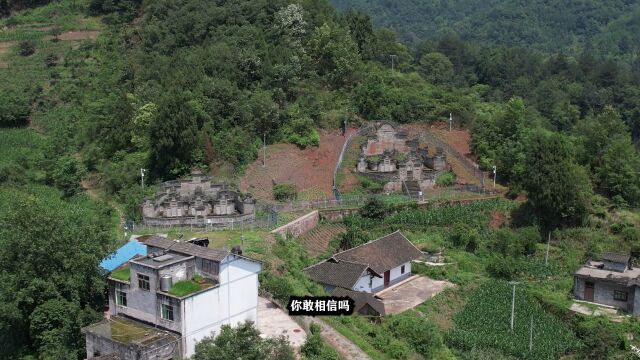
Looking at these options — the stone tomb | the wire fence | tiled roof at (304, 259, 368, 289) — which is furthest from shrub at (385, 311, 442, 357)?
the wire fence

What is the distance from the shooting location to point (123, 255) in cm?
2891

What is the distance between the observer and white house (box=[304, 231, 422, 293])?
34.4 meters

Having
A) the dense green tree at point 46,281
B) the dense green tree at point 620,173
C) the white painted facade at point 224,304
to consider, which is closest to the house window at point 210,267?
the white painted facade at point 224,304

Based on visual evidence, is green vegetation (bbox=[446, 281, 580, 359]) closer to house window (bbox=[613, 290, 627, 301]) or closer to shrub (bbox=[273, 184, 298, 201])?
house window (bbox=[613, 290, 627, 301])

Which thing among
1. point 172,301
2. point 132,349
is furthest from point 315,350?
point 132,349

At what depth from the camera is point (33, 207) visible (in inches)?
1032

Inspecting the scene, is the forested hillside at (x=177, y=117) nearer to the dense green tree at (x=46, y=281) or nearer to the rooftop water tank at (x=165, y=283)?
the dense green tree at (x=46, y=281)

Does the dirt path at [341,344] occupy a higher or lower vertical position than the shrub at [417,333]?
higher

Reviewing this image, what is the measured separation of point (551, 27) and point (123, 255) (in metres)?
123

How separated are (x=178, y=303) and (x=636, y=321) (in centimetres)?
2084

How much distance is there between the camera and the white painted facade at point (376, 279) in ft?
115

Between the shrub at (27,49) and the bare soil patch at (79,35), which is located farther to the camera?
the bare soil patch at (79,35)

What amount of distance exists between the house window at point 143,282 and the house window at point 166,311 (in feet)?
2.71

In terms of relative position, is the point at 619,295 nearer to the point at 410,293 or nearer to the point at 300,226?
the point at 410,293
